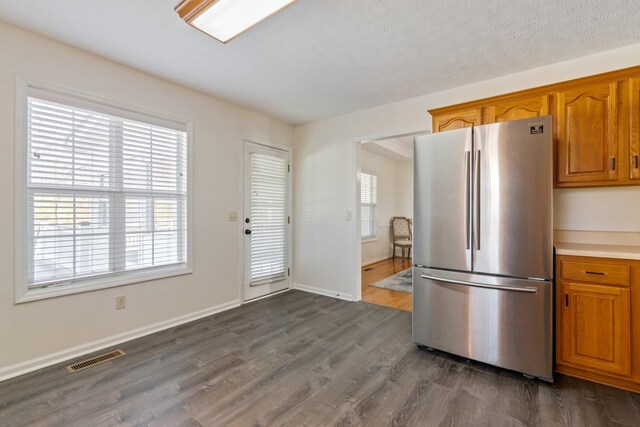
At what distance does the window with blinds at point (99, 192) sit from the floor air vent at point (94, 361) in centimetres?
63

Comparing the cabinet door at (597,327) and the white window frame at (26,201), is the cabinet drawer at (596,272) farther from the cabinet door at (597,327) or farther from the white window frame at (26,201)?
the white window frame at (26,201)

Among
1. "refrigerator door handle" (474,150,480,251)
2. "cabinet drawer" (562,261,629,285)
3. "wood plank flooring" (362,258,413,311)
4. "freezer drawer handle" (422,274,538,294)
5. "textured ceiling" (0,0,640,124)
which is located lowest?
"wood plank flooring" (362,258,413,311)

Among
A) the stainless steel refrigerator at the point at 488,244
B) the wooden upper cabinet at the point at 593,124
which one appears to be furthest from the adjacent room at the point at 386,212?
the wooden upper cabinet at the point at 593,124

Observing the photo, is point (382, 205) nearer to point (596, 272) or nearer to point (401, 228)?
point (401, 228)

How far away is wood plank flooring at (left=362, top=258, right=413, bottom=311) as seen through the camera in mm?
3801

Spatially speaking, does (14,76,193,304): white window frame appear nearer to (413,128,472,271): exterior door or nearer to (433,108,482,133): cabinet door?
(413,128,472,271): exterior door

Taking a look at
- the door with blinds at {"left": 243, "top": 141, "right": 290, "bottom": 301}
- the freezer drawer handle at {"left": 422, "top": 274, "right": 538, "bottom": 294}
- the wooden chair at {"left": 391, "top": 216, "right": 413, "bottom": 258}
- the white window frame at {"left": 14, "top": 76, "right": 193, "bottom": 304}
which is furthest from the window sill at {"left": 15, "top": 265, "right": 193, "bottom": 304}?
the wooden chair at {"left": 391, "top": 216, "right": 413, "bottom": 258}

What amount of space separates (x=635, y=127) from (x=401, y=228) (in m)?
5.32

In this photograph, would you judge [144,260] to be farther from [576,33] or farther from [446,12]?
[576,33]

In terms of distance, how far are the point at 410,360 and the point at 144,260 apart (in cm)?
260

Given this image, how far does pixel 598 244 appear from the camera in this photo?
93.8 inches

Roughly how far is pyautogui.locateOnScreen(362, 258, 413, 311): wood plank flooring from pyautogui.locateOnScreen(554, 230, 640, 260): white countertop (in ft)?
5.75

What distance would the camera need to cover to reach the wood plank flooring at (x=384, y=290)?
12.5 ft

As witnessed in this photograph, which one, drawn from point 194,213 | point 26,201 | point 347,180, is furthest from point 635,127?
point 26,201
